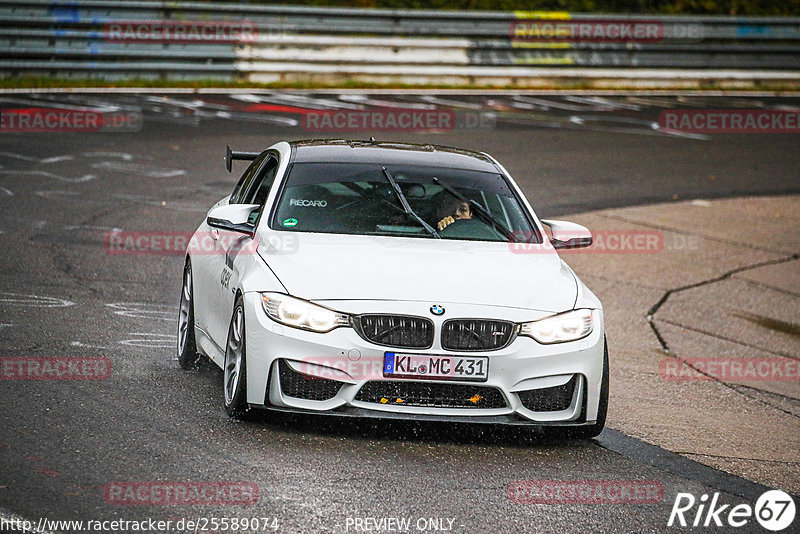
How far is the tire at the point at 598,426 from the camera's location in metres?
6.83

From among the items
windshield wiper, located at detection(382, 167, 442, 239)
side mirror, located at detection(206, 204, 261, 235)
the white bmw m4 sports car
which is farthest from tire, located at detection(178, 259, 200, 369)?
windshield wiper, located at detection(382, 167, 442, 239)

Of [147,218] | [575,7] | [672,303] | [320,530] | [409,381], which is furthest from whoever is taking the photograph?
[575,7]

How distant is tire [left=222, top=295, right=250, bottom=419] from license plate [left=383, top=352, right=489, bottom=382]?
2.47 feet

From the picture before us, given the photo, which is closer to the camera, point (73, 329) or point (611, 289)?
point (73, 329)

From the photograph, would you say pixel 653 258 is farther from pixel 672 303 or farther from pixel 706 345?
pixel 706 345

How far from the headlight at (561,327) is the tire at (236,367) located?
1417 mm

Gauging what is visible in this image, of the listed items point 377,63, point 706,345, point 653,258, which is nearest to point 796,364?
point 706,345

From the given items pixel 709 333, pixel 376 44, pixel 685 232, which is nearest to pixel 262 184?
pixel 709 333

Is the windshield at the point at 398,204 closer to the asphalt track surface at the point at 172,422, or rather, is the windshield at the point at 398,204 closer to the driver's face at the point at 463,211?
the driver's face at the point at 463,211

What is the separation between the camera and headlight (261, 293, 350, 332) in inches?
254

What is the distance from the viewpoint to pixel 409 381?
21.2 ft

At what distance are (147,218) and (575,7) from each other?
61.0 ft

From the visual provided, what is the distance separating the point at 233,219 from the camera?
7.59m

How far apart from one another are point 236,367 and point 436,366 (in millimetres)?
1080
